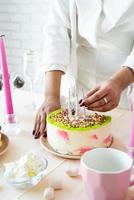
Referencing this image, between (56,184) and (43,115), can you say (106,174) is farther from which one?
(43,115)

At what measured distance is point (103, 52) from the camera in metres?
1.25

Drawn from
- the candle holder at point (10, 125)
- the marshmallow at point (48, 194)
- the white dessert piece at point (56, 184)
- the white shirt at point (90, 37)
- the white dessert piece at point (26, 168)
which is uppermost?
the white shirt at point (90, 37)

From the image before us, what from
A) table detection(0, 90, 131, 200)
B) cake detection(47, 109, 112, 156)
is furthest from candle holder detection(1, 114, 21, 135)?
cake detection(47, 109, 112, 156)

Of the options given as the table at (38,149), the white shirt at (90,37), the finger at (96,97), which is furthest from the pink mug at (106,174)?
the white shirt at (90,37)

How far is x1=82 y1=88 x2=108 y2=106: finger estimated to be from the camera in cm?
87

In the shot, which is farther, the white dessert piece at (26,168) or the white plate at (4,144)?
the white plate at (4,144)

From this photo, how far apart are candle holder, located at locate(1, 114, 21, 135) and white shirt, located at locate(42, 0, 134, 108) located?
21cm

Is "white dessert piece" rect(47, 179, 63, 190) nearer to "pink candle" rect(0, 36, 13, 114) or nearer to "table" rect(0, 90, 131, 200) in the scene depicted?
"table" rect(0, 90, 131, 200)

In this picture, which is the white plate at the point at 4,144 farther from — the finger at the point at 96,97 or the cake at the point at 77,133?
the finger at the point at 96,97

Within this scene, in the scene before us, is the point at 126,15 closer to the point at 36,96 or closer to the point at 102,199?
the point at 36,96

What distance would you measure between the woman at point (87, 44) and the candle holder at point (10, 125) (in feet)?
0.28

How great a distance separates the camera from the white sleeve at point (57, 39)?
1133 mm

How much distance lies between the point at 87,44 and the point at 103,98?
1.33 feet

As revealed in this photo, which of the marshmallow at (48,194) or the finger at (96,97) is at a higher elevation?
the finger at (96,97)
